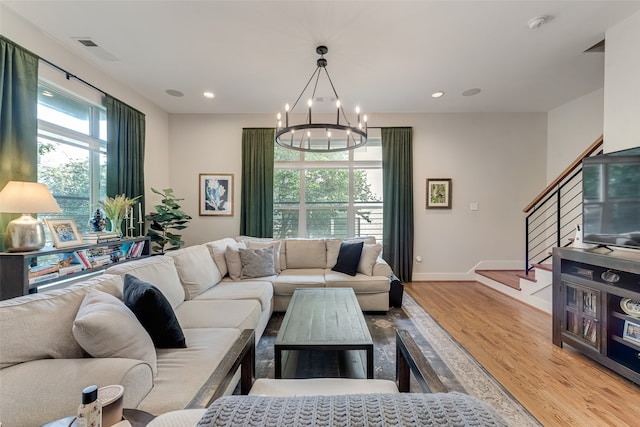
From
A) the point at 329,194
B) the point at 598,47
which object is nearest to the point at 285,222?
the point at 329,194

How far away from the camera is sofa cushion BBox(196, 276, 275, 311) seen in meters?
2.50

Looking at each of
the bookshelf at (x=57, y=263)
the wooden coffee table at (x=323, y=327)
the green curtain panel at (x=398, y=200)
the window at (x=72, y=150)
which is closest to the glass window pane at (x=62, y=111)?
the window at (x=72, y=150)

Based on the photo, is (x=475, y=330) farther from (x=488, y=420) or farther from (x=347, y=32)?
(x=347, y=32)

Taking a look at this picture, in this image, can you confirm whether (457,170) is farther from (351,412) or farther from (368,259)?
(351,412)

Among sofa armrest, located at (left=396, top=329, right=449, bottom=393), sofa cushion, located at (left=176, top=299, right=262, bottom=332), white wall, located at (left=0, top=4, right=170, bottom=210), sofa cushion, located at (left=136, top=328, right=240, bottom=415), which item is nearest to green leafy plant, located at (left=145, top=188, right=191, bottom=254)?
white wall, located at (left=0, top=4, right=170, bottom=210)

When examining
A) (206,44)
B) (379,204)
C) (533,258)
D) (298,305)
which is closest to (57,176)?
(206,44)

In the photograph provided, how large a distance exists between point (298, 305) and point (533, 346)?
225cm

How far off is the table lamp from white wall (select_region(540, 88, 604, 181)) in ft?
21.6

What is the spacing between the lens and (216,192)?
15.4 ft

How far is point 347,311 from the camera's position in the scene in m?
2.15

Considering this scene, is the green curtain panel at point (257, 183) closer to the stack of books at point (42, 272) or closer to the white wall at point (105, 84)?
the white wall at point (105, 84)

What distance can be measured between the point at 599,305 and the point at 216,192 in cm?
501

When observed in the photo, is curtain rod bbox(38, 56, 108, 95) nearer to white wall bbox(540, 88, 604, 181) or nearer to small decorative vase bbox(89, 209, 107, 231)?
small decorative vase bbox(89, 209, 107, 231)

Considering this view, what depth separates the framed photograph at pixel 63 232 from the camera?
241 cm
